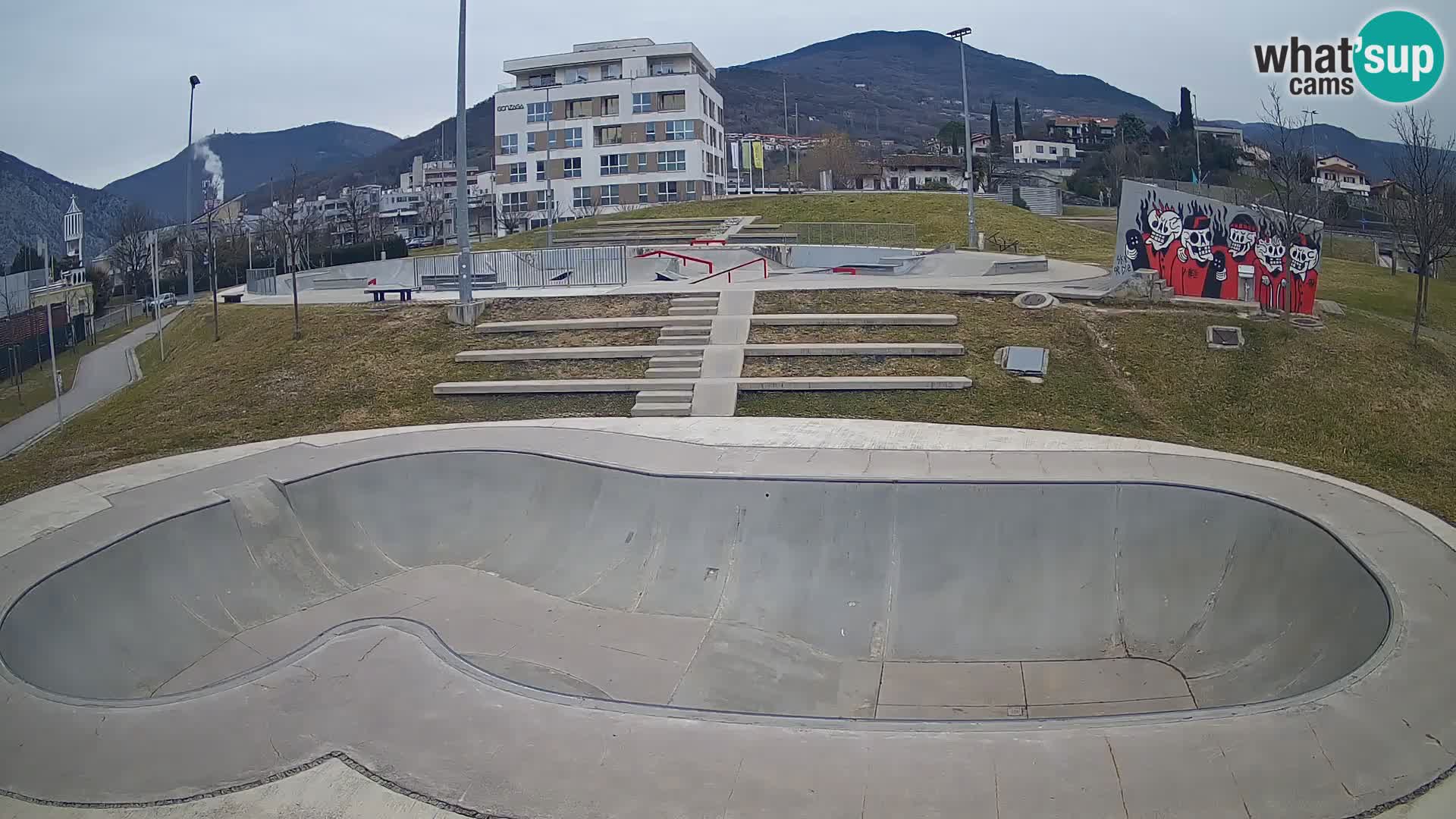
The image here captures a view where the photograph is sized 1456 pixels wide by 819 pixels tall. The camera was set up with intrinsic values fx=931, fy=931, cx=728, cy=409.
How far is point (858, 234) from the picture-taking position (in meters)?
41.8

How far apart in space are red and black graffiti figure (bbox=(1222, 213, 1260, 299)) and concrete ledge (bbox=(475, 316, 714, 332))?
13.0m

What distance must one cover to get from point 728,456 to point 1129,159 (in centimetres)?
7817

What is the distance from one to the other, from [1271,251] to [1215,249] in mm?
1221

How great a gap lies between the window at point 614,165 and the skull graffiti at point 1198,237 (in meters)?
45.6

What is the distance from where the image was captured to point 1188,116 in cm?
9612

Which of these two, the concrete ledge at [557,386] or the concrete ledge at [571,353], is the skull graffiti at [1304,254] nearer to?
the concrete ledge at [571,353]

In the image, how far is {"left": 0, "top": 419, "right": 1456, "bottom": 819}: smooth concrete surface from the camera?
7.02 metres

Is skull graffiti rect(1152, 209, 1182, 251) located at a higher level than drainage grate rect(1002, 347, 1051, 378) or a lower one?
higher

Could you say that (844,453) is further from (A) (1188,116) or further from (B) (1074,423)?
(A) (1188,116)

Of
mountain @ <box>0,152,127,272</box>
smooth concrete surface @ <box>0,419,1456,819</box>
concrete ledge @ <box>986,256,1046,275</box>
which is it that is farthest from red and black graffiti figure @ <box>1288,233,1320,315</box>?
mountain @ <box>0,152,127,272</box>

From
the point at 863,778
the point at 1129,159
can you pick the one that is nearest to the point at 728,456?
the point at 863,778

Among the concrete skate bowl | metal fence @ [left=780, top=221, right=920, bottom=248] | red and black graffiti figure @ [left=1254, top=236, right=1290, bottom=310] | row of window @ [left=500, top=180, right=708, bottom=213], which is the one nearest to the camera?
the concrete skate bowl

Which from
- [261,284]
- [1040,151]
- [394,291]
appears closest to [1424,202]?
[394,291]

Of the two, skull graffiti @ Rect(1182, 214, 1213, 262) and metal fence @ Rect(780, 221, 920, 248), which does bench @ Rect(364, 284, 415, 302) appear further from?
skull graffiti @ Rect(1182, 214, 1213, 262)
